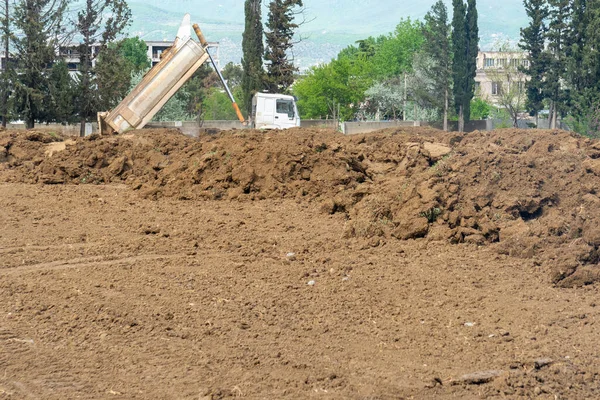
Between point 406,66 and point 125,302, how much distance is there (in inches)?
2875

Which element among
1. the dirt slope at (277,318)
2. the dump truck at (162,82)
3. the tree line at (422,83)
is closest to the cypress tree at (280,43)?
the tree line at (422,83)

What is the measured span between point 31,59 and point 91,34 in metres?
4.79

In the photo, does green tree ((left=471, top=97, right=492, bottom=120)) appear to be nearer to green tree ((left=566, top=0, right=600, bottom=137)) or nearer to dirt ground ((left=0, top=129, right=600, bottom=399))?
green tree ((left=566, top=0, right=600, bottom=137))

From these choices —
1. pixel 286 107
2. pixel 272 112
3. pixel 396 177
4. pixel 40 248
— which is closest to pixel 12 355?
pixel 40 248

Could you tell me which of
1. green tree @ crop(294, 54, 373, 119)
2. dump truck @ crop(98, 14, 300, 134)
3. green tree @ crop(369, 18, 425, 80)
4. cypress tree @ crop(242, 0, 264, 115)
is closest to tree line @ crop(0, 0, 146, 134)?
dump truck @ crop(98, 14, 300, 134)

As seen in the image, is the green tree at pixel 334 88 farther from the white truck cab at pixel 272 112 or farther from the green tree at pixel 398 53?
the white truck cab at pixel 272 112

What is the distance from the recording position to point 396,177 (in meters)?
15.7

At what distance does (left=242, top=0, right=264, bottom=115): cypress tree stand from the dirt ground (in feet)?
112

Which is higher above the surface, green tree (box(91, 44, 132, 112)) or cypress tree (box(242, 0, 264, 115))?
cypress tree (box(242, 0, 264, 115))

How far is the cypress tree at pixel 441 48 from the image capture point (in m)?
54.2

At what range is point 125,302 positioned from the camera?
8094mm

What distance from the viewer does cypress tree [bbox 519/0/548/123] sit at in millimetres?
48428

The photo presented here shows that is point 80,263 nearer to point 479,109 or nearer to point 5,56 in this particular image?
point 5,56

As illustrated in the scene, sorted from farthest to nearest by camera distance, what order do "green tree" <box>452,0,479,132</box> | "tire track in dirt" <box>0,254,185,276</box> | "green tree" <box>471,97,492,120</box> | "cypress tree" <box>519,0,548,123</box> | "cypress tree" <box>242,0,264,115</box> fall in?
"green tree" <box>471,97,492,120</box>
"green tree" <box>452,0,479,132</box>
"cypress tree" <box>242,0,264,115</box>
"cypress tree" <box>519,0,548,123</box>
"tire track in dirt" <box>0,254,185,276</box>
